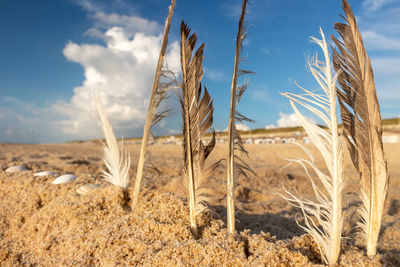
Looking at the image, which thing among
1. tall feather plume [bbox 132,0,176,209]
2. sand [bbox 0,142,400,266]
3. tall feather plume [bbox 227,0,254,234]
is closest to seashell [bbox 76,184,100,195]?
sand [bbox 0,142,400,266]

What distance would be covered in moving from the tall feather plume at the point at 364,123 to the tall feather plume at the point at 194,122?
54.4 inches

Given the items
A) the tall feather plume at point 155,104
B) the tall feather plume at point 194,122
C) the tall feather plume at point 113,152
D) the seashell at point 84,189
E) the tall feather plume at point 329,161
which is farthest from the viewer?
the seashell at point 84,189

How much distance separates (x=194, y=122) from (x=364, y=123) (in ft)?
5.44

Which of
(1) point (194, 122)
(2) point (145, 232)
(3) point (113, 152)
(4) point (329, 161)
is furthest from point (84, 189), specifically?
(4) point (329, 161)

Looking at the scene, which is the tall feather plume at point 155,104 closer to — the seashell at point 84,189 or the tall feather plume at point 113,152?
the tall feather plume at point 113,152

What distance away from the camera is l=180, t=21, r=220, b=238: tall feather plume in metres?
2.87

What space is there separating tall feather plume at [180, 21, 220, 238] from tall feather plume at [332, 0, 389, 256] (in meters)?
1.38

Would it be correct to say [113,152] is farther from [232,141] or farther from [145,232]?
[232,141]

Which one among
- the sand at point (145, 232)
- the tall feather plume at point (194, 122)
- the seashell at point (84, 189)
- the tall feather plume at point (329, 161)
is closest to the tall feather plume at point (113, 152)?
the sand at point (145, 232)

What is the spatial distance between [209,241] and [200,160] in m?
0.88

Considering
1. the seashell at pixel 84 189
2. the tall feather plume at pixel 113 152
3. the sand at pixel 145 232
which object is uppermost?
the tall feather plume at pixel 113 152

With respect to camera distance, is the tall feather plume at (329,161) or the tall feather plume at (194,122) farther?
the tall feather plume at (194,122)

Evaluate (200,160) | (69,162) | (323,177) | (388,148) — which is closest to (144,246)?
(200,160)

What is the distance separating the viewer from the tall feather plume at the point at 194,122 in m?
2.87
